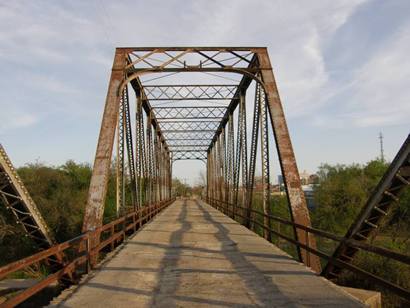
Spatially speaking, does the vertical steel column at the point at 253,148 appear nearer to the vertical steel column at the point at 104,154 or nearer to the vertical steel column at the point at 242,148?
the vertical steel column at the point at 242,148

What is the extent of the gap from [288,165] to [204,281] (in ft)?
16.0

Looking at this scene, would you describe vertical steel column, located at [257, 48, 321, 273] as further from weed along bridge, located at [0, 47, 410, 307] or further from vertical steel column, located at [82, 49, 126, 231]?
vertical steel column, located at [82, 49, 126, 231]

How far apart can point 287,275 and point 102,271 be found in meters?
3.33

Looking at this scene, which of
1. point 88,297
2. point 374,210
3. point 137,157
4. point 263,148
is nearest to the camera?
point 88,297

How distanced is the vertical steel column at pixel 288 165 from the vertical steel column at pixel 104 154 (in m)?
4.47

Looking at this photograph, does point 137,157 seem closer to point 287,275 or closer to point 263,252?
point 263,252

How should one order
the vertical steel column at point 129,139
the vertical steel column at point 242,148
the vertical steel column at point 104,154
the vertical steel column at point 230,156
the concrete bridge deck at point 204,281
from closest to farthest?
the concrete bridge deck at point 204,281
the vertical steel column at point 104,154
the vertical steel column at point 129,139
the vertical steel column at point 242,148
the vertical steel column at point 230,156

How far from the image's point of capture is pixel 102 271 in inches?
297

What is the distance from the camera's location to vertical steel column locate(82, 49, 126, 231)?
9586mm

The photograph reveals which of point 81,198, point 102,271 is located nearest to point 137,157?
point 102,271

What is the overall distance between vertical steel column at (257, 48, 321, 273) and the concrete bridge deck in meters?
0.65

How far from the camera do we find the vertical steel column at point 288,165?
892 centimetres

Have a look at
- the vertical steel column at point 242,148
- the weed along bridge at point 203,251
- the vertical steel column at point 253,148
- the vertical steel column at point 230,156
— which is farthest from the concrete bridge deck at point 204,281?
the vertical steel column at point 230,156

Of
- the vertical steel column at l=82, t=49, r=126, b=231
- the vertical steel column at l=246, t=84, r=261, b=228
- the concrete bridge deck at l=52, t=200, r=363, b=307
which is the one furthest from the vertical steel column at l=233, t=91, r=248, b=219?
the concrete bridge deck at l=52, t=200, r=363, b=307
